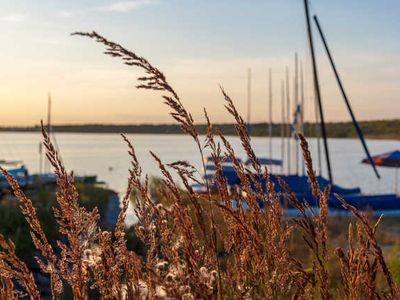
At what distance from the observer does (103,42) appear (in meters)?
2.17

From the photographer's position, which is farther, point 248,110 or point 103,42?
point 248,110

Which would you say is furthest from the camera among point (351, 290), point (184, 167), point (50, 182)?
point (50, 182)

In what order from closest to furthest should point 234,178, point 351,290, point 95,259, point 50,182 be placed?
point 351,290
point 95,259
point 234,178
point 50,182

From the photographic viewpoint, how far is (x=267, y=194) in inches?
99.7

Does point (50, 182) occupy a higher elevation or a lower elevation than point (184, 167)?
lower

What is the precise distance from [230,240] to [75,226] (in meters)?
0.61

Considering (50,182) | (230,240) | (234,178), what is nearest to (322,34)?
(234,178)

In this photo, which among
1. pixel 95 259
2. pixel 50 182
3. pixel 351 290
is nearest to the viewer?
pixel 351 290

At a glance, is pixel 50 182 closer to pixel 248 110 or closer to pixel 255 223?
pixel 248 110

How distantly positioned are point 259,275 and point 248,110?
3556 cm

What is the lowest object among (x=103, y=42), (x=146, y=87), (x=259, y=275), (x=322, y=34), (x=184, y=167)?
(x=259, y=275)

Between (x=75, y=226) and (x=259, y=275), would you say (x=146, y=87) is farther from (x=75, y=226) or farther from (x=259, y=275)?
(x=259, y=275)

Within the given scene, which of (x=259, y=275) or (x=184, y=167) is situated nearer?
(x=184, y=167)

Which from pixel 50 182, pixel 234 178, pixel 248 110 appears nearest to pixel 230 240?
pixel 234 178
